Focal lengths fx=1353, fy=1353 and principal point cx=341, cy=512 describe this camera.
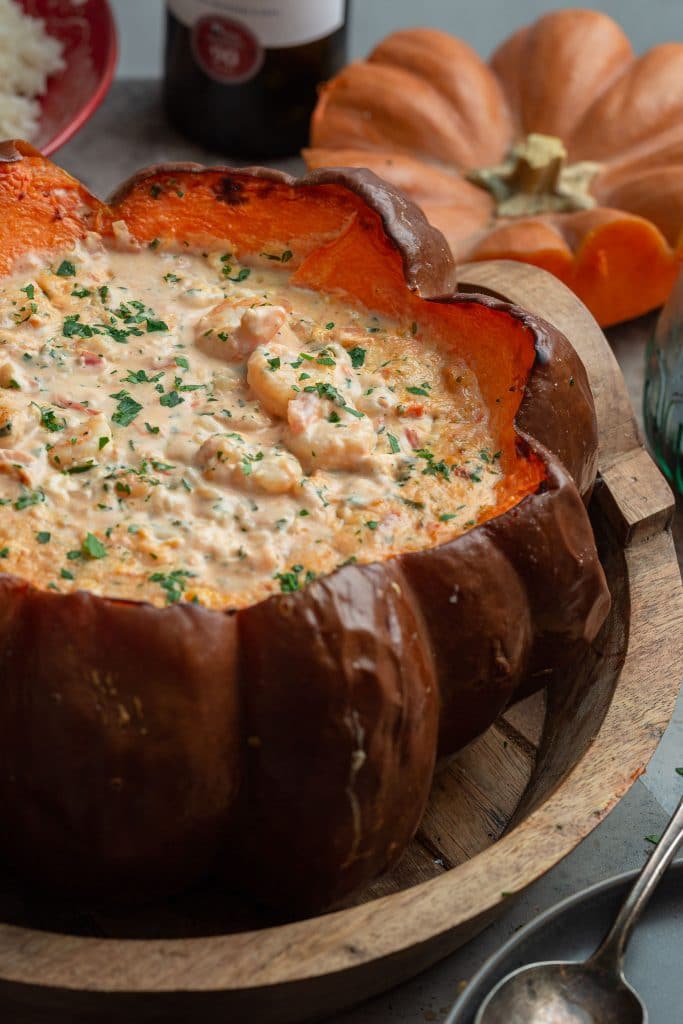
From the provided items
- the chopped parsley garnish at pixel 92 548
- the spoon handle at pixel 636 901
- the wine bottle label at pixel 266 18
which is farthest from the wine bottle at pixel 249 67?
the spoon handle at pixel 636 901

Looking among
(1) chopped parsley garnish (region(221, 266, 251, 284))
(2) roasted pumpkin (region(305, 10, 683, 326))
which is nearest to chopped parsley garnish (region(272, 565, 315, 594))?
(1) chopped parsley garnish (region(221, 266, 251, 284))

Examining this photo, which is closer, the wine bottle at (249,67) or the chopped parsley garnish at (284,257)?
the chopped parsley garnish at (284,257)

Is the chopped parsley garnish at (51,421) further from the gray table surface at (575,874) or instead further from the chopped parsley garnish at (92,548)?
the gray table surface at (575,874)

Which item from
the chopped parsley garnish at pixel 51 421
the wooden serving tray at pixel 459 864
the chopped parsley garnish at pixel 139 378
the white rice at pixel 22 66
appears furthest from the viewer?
the white rice at pixel 22 66

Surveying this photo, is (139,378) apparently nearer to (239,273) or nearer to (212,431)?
(212,431)

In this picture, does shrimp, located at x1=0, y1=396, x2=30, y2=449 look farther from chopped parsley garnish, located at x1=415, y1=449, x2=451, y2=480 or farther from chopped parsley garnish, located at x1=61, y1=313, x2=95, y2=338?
chopped parsley garnish, located at x1=415, y1=449, x2=451, y2=480

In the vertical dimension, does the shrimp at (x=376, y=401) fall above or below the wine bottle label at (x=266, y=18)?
below
